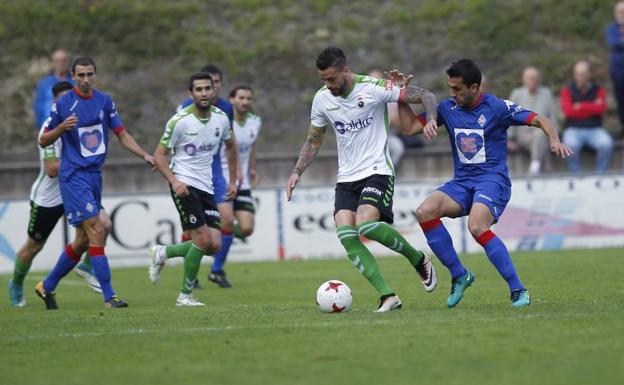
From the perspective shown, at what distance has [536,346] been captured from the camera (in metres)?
7.74

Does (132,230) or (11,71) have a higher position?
(11,71)

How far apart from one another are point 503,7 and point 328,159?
609 centimetres

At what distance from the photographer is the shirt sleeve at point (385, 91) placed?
10578mm

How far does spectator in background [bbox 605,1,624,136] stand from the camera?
21975 mm

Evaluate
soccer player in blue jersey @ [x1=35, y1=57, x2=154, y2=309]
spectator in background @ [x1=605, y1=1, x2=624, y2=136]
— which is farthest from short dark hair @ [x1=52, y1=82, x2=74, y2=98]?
spectator in background @ [x1=605, y1=1, x2=624, y2=136]

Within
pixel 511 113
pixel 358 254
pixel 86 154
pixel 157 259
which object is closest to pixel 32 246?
pixel 157 259

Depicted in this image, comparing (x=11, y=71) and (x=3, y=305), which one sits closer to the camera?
(x=3, y=305)

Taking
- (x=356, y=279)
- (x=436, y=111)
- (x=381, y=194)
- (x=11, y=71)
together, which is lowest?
(x=356, y=279)

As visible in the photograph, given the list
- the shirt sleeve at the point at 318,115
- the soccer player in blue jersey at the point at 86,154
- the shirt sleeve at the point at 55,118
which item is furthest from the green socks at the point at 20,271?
the shirt sleeve at the point at 318,115

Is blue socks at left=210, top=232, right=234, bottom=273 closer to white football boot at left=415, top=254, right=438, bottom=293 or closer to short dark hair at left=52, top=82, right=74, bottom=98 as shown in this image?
short dark hair at left=52, top=82, right=74, bottom=98

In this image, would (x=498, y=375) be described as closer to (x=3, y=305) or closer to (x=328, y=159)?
(x=3, y=305)

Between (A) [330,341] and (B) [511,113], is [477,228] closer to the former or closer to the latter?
(B) [511,113]

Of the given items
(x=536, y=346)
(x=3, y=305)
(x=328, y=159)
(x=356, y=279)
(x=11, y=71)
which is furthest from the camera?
(x=11, y=71)

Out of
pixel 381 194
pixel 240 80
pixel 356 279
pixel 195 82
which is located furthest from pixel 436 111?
pixel 240 80
